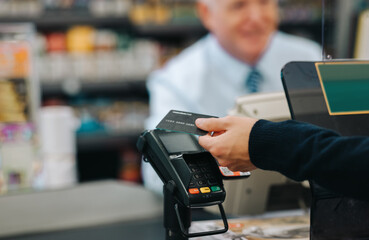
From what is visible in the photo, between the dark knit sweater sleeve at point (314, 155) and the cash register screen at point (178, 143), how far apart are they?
160 millimetres

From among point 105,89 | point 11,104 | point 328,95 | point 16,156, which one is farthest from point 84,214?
point 105,89

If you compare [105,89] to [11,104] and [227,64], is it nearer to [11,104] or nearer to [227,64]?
[227,64]

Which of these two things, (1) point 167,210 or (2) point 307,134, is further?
(1) point 167,210

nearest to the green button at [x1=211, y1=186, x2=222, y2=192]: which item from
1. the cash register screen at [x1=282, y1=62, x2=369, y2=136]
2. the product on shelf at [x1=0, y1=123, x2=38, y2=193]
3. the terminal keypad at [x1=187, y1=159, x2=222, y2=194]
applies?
the terminal keypad at [x1=187, y1=159, x2=222, y2=194]

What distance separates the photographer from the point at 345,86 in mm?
971

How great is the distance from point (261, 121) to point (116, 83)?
296 centimetres

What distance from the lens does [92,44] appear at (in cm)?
350

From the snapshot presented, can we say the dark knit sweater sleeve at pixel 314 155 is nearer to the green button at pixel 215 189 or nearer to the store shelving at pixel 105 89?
the green button at pixel 215 189

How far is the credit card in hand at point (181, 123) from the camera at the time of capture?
847 millimetres

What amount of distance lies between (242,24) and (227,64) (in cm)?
28

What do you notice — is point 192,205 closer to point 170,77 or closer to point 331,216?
point 331,216

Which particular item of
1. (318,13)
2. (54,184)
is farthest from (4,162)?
(318,13)

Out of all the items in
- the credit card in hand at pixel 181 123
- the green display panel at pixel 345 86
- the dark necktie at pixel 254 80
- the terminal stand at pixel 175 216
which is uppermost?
the green display panel at pixel 345 86

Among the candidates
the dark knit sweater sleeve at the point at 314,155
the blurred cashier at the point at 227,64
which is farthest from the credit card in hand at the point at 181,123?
the blurred cashier at the point at 227,64
